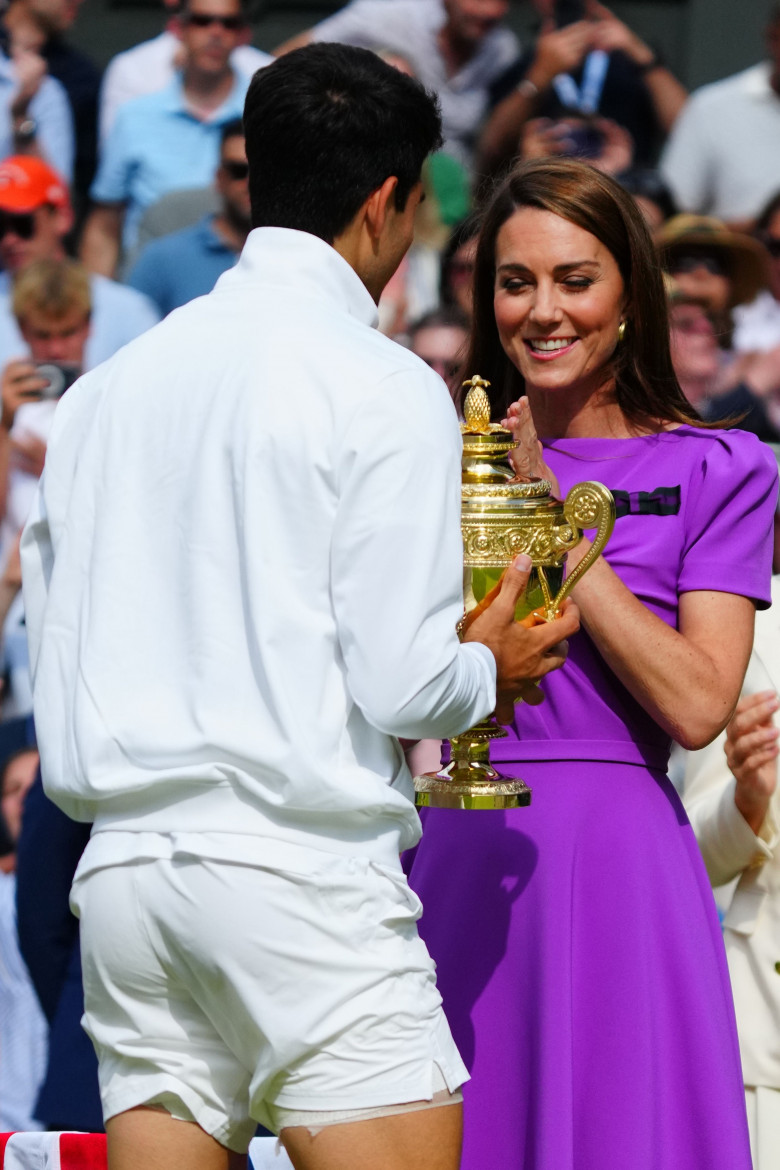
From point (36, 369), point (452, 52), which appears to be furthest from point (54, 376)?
point (452, 52)

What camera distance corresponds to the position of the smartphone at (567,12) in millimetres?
6910

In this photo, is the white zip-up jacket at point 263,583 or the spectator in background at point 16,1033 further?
the spectator in background at point 16,1033

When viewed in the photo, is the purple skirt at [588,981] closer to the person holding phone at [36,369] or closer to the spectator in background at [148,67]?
the person holding phone at [36,369]

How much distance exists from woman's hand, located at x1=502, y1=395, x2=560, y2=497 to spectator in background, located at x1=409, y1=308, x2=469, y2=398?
296 cm

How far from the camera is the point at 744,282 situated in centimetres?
625

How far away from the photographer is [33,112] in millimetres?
6781

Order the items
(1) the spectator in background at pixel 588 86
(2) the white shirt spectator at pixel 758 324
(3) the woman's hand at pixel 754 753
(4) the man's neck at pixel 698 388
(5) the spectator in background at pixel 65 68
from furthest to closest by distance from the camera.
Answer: (5) the spectator in background at pixel 65 68
(1) the spectator in background at pixel 588 86
(2) the white shirt spectator at pixel 758 324
(4) the man's neck at pixel 698 388
(3) the woman's hand at pixel 754 753

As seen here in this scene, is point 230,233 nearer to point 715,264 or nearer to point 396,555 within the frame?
point 715,264

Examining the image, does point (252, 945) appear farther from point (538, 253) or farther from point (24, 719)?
point (24, 719)

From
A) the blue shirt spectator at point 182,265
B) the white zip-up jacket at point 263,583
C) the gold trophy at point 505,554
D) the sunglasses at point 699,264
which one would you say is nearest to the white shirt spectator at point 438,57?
the sunglasses at point 699,264

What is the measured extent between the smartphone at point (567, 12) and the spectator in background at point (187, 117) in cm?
124

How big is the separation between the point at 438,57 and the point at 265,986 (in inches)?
210

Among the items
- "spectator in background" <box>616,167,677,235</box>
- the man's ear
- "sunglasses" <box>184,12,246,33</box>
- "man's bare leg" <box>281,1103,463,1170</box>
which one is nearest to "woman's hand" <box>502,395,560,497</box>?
the man's ear

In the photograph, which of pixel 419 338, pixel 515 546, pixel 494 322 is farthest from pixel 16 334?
pixel 515 546
